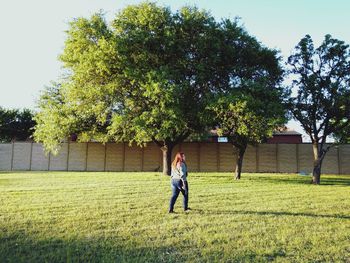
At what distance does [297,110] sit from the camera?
2202cm

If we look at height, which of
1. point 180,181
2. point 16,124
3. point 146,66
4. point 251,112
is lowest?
point 180,181

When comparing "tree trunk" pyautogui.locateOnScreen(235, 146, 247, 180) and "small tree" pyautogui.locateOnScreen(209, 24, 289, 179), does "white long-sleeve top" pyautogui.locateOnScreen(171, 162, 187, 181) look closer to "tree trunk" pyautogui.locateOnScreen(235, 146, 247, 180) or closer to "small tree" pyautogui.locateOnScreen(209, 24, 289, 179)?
"small tree" pyautogui.locateOnScreen(209, 24, 289, 179)

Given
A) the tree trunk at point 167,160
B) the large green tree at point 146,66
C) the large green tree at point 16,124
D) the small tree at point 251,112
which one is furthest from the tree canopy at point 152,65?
the large green tree at point 16,124

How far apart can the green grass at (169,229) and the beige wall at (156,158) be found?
64.5 feet

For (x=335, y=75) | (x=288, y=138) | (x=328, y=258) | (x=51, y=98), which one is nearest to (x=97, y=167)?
(x=51, y=98)

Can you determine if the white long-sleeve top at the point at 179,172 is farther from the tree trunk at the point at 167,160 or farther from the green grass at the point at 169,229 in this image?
the tree trunk at the point at 167,160

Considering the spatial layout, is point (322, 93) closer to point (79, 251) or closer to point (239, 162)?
point (239, 162)

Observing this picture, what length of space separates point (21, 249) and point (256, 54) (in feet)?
68.4

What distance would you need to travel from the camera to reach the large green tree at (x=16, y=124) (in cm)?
4440

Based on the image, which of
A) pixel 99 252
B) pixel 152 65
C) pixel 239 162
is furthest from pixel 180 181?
pixel 152 65

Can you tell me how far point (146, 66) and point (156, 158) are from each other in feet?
42.6

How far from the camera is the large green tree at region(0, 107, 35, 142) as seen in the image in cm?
4440

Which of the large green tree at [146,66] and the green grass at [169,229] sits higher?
the large green tree at [146,66]

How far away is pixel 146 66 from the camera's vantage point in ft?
75.1
